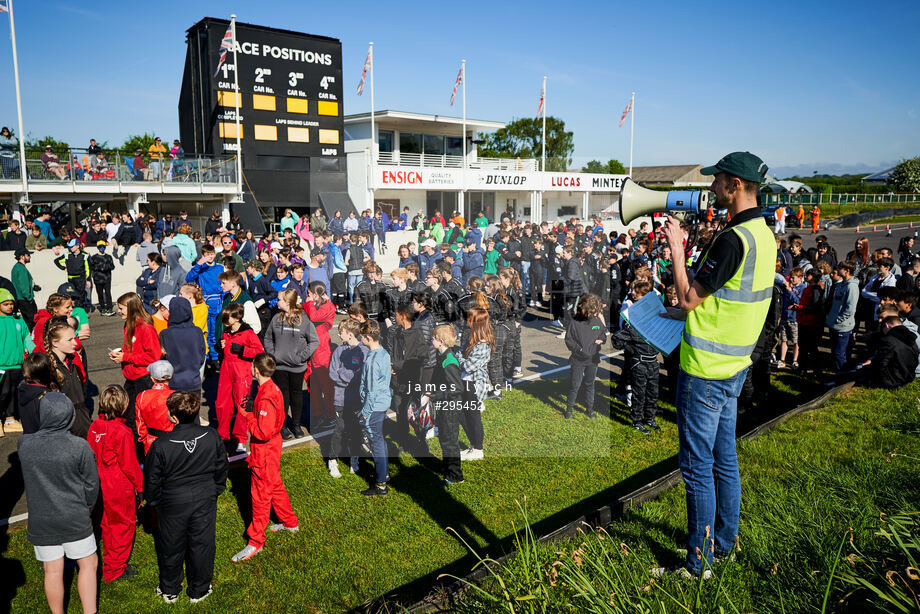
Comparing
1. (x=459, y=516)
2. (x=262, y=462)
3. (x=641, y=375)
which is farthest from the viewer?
(x=641, y=375)

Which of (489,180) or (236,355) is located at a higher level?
(489,180)

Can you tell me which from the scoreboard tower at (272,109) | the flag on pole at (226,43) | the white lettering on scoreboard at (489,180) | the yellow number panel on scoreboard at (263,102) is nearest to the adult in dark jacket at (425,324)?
the scoreboard tower at (272,109)

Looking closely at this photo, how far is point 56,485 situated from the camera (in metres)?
3.78

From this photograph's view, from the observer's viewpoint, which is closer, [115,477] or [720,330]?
[720,330]

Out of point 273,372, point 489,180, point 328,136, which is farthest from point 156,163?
point 273,372

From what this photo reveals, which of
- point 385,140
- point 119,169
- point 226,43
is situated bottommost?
point 119,169

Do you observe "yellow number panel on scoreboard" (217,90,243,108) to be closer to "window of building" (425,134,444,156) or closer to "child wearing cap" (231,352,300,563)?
"window of building" (425,134,444,156)

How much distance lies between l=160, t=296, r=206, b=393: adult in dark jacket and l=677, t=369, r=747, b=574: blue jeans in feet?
16.9

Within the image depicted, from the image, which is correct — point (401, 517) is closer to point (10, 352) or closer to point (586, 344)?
point (586, 344)

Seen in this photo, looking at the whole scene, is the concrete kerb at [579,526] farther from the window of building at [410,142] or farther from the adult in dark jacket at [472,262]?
the window of building at [410,142]

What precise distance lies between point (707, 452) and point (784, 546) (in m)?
1.22

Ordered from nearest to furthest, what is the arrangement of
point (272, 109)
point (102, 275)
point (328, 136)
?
point (102, 275), point (272, 109), point (328, 136)

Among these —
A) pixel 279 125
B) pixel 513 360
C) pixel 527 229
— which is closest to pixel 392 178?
pixel 279 125

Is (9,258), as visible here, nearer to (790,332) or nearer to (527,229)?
(527,229)
